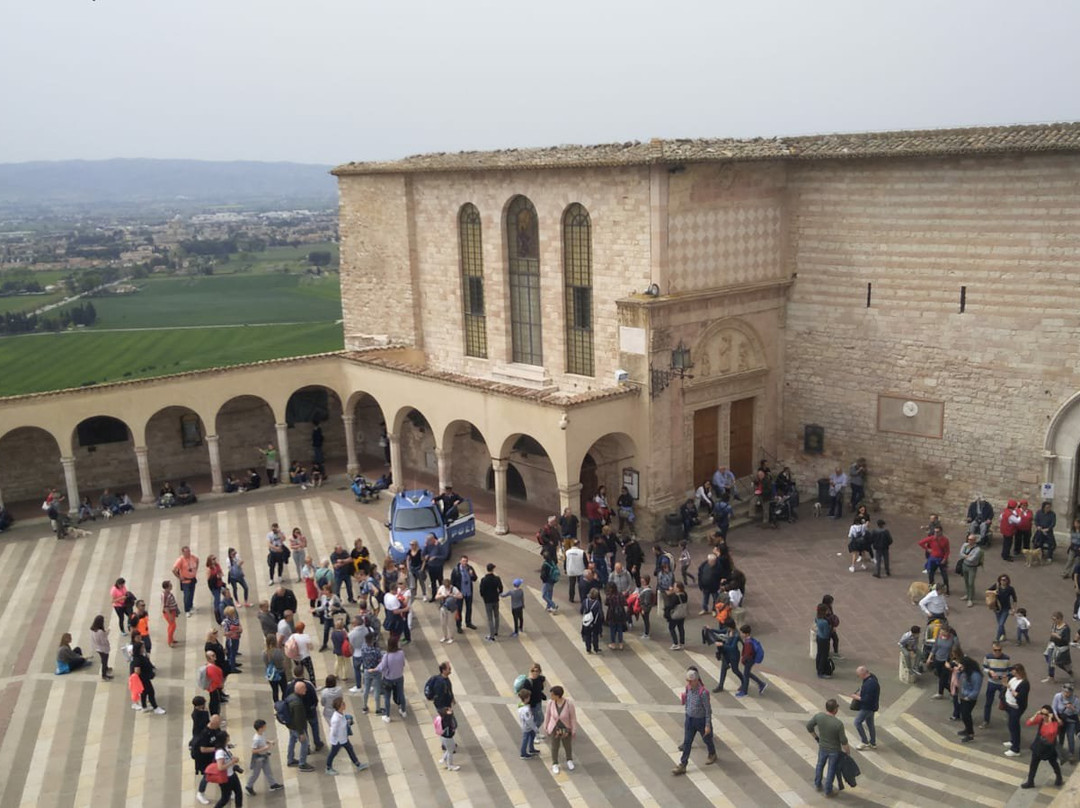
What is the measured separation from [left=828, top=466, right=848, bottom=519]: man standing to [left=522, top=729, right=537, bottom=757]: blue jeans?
43.2ft

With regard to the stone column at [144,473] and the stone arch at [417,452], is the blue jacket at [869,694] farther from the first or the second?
the stone column at [144,473]

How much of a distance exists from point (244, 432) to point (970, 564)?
23.6 m

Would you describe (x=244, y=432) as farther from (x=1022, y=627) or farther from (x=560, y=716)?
(x=1022, y=627)

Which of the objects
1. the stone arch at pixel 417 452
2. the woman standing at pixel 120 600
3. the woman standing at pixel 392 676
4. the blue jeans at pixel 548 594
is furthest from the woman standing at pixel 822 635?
the stone arch at pixel 417 452

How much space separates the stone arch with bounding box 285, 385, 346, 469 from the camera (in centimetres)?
3566

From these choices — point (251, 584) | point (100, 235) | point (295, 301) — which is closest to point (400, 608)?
point (251, 584)

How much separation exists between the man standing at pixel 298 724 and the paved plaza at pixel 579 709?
10.0 inches

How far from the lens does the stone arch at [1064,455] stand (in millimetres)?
23094

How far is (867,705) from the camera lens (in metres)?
15.6

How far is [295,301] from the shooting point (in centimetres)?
9194

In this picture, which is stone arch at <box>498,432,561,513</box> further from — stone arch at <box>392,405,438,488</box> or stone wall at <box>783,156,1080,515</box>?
stone wall at <box>783,156,1080,515</box>

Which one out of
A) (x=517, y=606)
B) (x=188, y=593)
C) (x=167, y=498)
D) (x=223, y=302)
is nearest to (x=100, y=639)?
(x=188, y=593)

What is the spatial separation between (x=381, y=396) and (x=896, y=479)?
1493 cm

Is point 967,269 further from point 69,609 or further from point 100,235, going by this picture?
point 100,235
